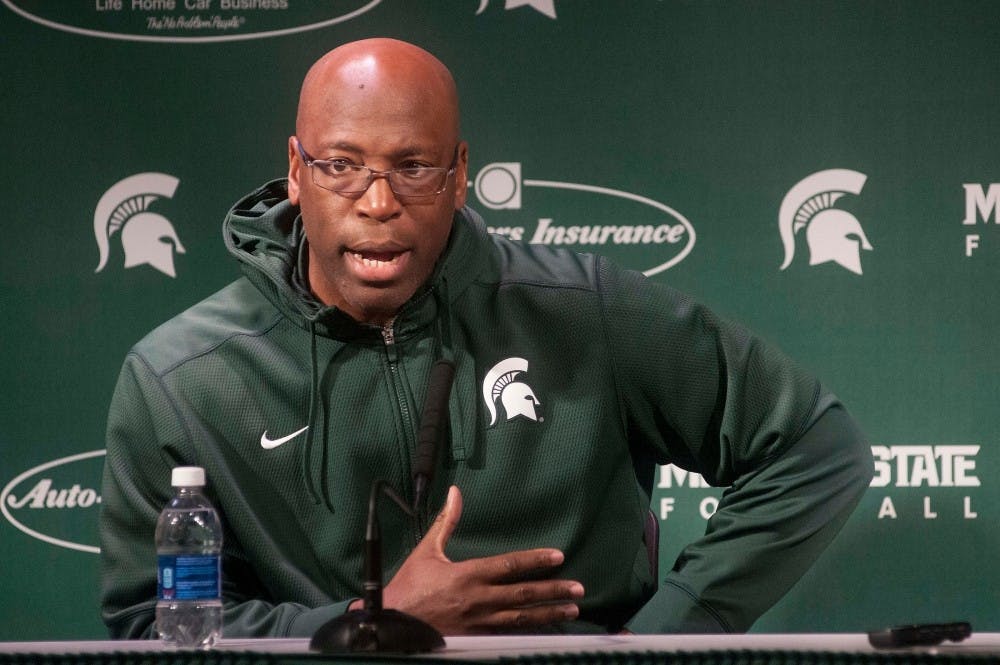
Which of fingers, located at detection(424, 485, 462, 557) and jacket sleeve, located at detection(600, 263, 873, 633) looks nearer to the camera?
fingers, located at detection(424, 485, 462, 557)

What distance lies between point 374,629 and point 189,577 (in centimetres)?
31

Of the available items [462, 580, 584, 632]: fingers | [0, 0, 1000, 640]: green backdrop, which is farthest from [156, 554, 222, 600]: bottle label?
[0, 0, 1000, 640]: green backdrop

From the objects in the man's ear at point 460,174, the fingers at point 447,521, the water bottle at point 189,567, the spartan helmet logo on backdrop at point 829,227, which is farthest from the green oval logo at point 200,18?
the fingers at point 447,521

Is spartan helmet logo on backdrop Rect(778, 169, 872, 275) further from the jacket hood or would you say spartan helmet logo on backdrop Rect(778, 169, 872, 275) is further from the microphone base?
A: the microphone base

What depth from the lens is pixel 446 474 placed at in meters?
2.09

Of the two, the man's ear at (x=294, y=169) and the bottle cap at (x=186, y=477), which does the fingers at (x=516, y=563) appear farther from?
the man's ear at (x=294, y=169)

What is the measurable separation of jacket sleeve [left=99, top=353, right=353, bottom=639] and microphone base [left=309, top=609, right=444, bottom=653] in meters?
0.56

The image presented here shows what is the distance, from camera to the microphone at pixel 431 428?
1458 mm

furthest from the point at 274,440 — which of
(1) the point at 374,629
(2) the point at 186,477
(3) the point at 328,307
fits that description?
(1) the point at 374,629

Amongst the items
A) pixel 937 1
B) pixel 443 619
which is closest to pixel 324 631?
pixel 443 619

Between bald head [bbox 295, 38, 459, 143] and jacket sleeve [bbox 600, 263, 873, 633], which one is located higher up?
bald head [bbox 295, 38, 459, 143]

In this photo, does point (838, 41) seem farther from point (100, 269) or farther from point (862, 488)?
point (100, 269)

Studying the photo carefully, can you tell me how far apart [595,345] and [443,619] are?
589 millimetres

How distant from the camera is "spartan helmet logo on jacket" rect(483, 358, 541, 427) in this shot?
2115mm
